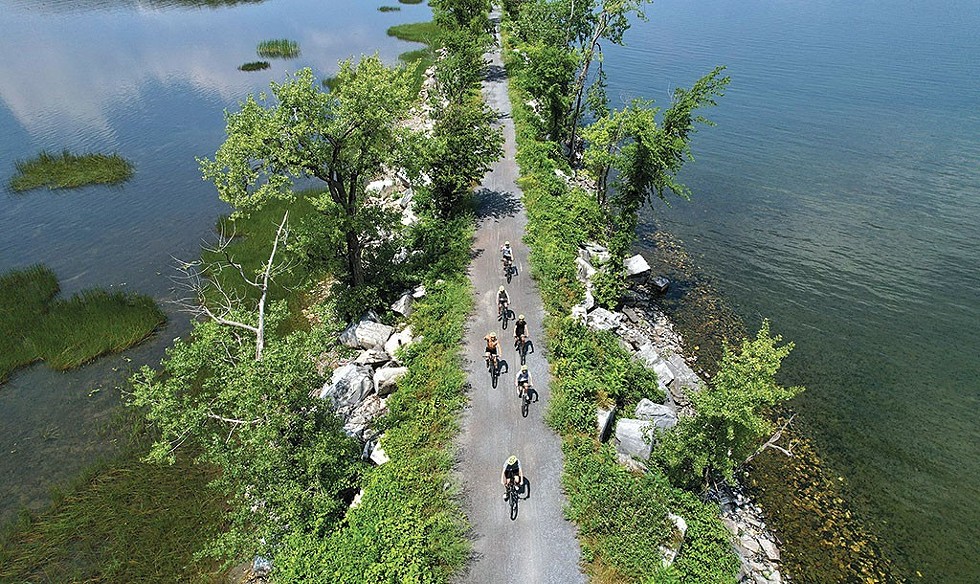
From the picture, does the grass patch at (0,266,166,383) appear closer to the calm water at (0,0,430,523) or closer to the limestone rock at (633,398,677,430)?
the calm water at (0,0,430,523)

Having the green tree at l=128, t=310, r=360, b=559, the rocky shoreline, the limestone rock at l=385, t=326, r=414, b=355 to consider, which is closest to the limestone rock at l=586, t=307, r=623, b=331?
the rocky shoreline

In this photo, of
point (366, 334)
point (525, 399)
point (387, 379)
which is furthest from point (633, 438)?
point (366, 334)

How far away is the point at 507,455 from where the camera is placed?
Answer: 20.9 m

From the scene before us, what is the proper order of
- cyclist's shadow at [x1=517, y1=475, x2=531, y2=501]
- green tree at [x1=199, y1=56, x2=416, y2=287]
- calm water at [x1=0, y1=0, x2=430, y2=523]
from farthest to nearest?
1. calm water at [x1=0, y1=0, x2=430, y2=523]
2. green tree at [x1=199, y1=56, x2=416, y2=287]
3. cyclist's shadow at [x1=517, y1=475, x2=531, y2=501]

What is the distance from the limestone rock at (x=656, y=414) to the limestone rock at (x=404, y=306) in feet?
45.9

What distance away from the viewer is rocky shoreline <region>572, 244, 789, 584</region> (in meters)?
20.4

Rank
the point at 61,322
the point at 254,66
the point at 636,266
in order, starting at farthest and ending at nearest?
the point at 254,66, the point at 636,266, the point at 61,322

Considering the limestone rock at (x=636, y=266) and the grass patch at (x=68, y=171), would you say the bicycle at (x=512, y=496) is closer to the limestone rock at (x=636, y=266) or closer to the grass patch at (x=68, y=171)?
the limestone rock at (x=636, y=266)

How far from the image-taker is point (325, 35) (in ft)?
308

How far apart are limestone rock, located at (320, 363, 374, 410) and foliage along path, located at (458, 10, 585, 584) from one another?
5.26 metres

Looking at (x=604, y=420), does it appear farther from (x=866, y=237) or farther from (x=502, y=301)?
(x=866, y=237)

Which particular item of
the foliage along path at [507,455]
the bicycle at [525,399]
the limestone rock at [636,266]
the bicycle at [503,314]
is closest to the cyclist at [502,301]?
the bicycle at [503,314]

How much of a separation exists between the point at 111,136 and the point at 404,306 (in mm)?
50599

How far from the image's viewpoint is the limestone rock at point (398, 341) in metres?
26.5
